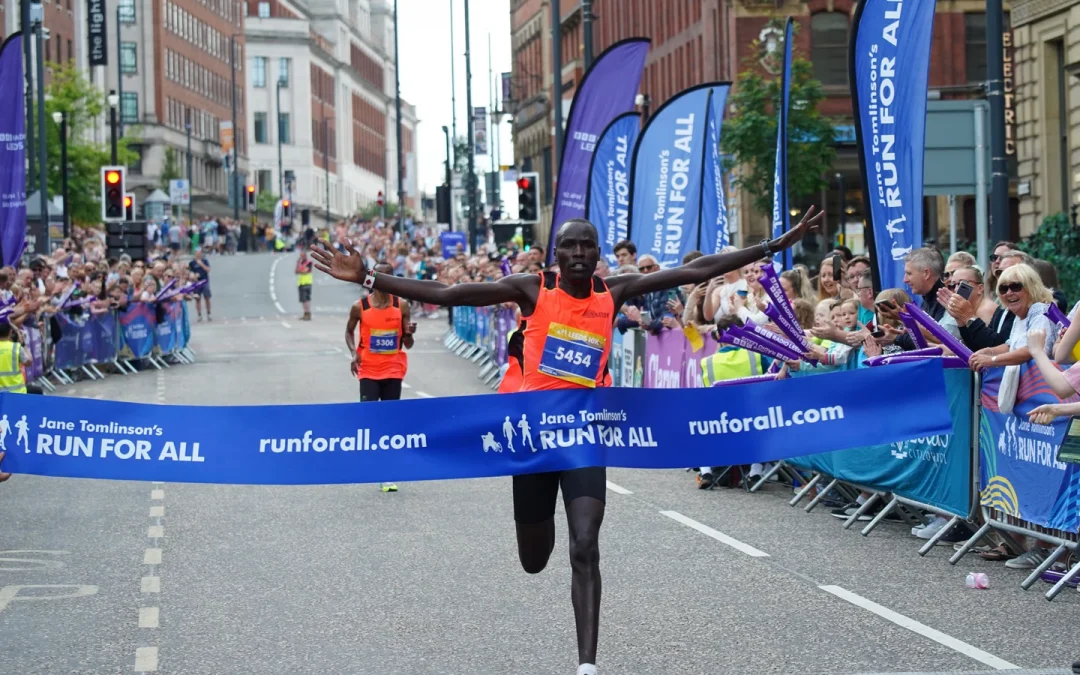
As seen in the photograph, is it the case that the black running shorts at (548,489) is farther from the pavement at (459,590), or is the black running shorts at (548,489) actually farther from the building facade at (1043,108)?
the building facade at (1043,108)

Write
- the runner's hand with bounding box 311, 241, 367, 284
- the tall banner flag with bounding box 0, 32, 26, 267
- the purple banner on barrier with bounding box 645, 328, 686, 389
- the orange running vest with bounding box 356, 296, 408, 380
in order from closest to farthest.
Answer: the runner's hand with bounding box 311, 241, 367, 284 < the orange running vest with bounding box 356, 296, 408, 380 < the purple banner on barrier with bounding box 645, 328, 686, 389 < the tall banner flag with bounding box 0, 32, 26, 267

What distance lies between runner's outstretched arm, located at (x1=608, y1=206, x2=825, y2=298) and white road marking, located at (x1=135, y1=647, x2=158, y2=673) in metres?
2.56

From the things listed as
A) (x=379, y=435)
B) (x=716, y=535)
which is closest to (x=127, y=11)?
(x=716, y=535)

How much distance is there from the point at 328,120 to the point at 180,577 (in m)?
168

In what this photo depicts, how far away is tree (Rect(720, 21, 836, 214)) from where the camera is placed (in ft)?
156

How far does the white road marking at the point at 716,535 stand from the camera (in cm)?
1175

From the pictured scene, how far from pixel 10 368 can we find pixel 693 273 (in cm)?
788

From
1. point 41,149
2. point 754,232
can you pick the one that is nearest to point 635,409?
point 41,149

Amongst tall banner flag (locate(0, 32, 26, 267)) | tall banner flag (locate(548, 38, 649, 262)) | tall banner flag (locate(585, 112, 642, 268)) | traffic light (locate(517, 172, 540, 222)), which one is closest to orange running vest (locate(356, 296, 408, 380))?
tall banner flag (locate(0, 32, 26, 267))

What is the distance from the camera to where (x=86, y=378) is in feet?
103

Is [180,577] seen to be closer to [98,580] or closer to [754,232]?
[98,580]

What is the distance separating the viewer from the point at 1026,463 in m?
10.4

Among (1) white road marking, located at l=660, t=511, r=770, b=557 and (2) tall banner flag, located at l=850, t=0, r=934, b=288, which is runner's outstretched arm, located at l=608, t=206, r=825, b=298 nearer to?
(1) white road marking, located at l=660, t=511, r=770, b=557


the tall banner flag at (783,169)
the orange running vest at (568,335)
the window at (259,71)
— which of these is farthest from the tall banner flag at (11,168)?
the window at (259,71)
